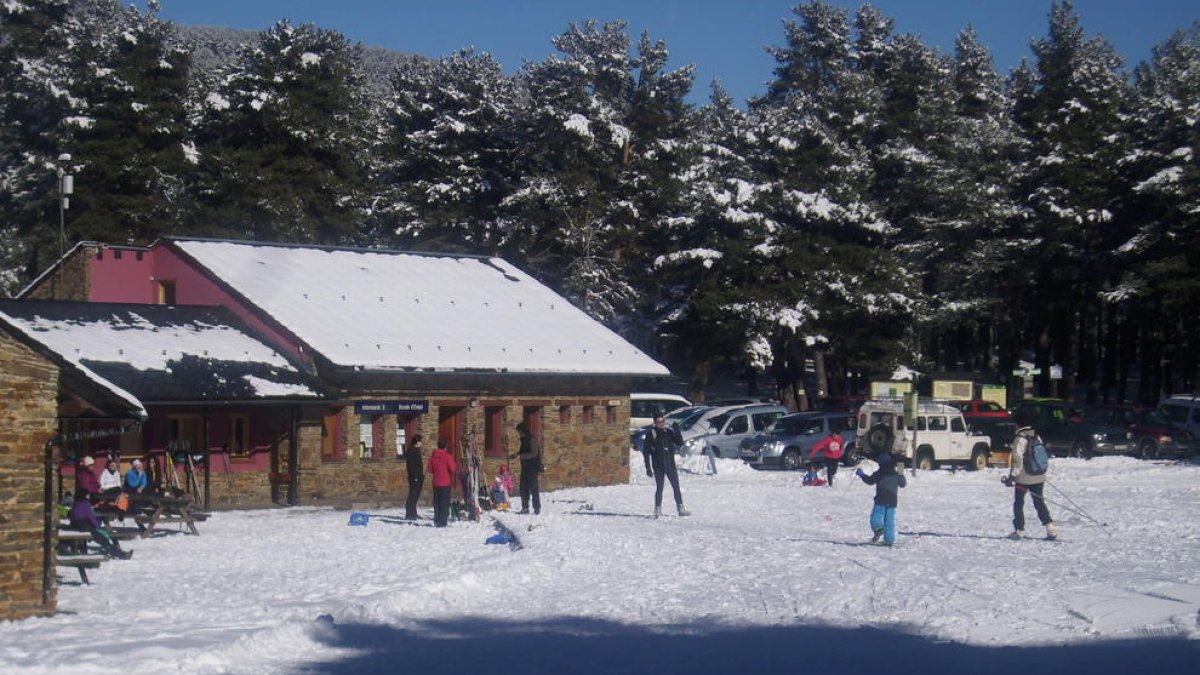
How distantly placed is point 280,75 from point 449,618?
48.6 m

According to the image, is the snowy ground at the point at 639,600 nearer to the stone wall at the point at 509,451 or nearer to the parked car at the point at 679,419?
the stone wall at the point at 509,451

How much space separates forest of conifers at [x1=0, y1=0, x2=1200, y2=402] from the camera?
54031mm

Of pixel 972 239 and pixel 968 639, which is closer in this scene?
pixel 968 639

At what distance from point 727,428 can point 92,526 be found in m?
25.5

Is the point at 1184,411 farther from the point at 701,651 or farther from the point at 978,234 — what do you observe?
the point at 701,651

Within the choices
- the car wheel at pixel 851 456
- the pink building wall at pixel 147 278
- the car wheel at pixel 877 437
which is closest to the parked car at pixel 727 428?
the car wheel at pixel 851 456

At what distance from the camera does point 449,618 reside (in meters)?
14.9

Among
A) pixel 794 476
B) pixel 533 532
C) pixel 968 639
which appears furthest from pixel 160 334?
pixel 968 639

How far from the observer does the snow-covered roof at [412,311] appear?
3228cm

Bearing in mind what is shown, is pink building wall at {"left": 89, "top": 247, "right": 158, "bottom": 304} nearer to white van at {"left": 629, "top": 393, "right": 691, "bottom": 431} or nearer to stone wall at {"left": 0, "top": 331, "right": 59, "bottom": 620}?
white van at {"left": 629, "top": 393, "right": 691, "bottom": 431}

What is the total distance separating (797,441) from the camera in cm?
3984

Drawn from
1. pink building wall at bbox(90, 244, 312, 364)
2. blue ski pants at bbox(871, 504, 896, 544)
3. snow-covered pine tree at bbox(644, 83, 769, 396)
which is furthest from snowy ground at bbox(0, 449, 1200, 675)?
snow-covered pine tree at bbox(644, 83, 769, 396)

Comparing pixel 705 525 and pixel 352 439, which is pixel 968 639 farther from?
pixel 352 439

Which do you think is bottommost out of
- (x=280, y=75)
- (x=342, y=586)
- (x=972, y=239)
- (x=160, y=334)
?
(x=342, y=586)
